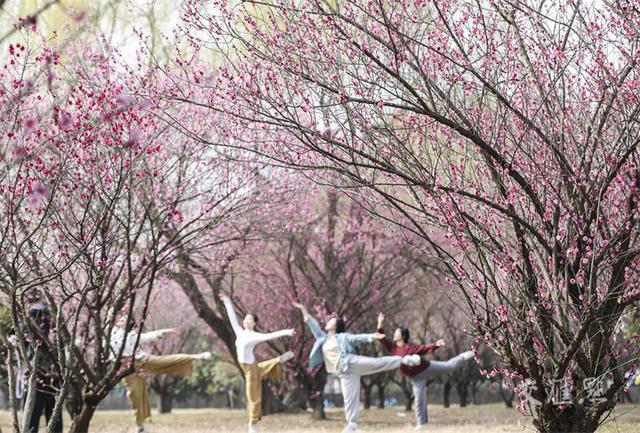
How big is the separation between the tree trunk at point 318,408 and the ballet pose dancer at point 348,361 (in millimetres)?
6442

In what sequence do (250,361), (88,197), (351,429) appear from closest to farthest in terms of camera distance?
1. (88,197)
2. (351,429)
3. (250,361)

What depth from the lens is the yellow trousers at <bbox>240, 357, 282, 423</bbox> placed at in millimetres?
11547

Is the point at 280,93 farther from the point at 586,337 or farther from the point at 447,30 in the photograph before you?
the point at 586,337

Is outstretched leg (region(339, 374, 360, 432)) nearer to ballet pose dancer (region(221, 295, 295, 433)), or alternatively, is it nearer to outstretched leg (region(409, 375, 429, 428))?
ballet pose dancer (region(221, 295, 295, 433))

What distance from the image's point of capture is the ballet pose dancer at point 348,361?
11203 millimetres

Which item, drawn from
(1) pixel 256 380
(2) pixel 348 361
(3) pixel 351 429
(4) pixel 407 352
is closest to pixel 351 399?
(3) pixel 351 429

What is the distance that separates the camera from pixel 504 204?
583 cm

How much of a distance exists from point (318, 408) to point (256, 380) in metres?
6.48

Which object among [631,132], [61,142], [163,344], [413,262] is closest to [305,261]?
[413,262]

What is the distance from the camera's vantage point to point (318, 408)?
1811 centimetres

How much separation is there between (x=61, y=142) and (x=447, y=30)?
3.27 metres

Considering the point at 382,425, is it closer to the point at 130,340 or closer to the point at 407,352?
the point at 407,352

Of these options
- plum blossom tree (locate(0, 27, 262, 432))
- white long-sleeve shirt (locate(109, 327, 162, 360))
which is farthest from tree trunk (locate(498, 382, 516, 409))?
plum blossom tree (locate(0, 27, 262, 432))

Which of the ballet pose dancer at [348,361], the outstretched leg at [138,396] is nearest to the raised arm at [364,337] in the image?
the ballet pose dancer at [348,361]
